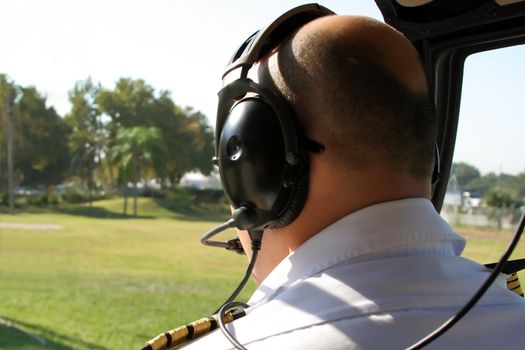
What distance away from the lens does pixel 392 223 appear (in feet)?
2.69

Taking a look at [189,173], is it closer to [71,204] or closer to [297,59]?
[71,204]

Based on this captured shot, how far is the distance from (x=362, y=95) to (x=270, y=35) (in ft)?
0.71

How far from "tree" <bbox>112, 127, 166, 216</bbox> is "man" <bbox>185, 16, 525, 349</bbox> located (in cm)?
3216

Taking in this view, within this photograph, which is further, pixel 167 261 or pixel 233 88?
pixel 167 261

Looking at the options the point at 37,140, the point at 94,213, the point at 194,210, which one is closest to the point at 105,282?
the point at 94,213

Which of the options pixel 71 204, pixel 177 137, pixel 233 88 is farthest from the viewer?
pixel 177 137

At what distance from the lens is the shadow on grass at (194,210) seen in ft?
109

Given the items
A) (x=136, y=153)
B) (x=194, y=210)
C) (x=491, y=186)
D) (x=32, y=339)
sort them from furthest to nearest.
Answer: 1. (x=194, y=210)
2. (x=136, y=153)
3. (x=32, y=339)
4. (x=491, y=186)

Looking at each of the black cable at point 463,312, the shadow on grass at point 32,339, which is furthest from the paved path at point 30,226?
the black cable at point 463,312

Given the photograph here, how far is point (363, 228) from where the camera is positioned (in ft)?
2.68

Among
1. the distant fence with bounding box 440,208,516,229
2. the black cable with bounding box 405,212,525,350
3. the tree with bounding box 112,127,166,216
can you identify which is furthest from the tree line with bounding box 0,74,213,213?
the black cable with bounding box 405,212,525,350

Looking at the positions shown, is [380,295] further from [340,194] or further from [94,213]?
[94,213]

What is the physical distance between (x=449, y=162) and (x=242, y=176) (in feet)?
4.03

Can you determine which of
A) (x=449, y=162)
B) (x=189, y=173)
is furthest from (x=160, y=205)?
(x=449, y=162)
